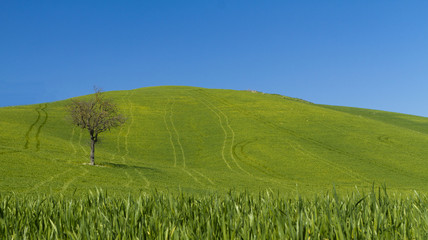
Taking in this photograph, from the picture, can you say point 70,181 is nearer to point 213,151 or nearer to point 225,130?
point 213,151

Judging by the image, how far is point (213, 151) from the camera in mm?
56750

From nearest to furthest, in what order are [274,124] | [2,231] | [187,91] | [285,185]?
[2,231] → [285,185] → [274,124] → [187,91]

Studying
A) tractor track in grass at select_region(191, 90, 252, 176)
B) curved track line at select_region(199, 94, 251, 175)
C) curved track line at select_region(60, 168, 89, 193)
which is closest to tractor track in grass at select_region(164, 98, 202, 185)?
tractor track in grass at select_region(191, 90, 252, 176)

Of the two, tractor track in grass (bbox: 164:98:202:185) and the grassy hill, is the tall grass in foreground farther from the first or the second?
tractor track in grass (bbox: 164:98:202:185)

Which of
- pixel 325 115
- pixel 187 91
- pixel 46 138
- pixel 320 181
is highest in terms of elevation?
pixel 187 91

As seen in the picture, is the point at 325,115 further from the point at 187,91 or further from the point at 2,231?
the point at 2,231

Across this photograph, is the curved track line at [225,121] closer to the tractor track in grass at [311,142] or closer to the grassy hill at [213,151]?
the grassy hill at [213,151]

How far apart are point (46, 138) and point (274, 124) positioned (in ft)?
131

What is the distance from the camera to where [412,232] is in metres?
3.81

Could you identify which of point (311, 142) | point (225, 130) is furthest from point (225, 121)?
point (311, 142)

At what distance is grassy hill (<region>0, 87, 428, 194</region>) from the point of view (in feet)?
113

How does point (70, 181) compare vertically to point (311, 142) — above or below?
below

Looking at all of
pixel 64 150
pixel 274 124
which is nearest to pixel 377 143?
pixel 274 124

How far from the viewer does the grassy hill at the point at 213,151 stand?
34.6 meters
